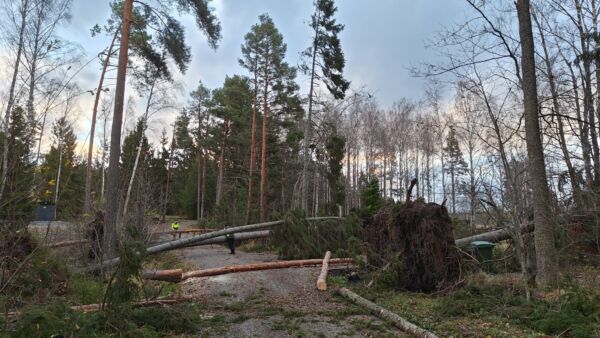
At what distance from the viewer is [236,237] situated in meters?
16.6

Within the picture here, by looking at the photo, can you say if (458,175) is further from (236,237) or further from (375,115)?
(236,237)

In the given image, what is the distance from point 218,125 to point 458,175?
67.4ft

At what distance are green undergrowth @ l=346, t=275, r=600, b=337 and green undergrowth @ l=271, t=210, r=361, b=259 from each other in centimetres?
530

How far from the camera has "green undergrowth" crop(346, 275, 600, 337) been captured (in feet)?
17.7

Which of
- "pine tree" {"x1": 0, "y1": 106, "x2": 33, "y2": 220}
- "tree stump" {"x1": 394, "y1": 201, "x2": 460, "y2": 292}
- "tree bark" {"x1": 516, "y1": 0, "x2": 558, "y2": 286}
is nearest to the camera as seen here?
"pine tree" {"x1": 0, "y1": 106, "x2": 33, "y2": 220}

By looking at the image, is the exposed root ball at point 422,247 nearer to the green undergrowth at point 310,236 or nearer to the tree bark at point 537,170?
the tree bark at point 537,170

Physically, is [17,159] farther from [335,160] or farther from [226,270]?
[335,160]

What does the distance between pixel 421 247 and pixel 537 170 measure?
8.86ft

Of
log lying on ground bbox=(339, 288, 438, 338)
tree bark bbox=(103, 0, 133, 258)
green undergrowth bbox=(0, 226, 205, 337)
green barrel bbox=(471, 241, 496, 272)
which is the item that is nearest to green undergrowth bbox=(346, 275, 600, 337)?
log lying on ground bbox=(339, 288, 438, 338)

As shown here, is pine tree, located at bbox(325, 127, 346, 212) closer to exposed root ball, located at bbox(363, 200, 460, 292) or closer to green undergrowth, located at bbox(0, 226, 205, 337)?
exposed root ball, located at bbox(363, 200, 460, 292)

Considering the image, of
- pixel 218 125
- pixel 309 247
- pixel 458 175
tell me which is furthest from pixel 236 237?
pixel 458 175

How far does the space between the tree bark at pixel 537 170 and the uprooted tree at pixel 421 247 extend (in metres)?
1.55

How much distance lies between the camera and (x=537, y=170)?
26.9ft

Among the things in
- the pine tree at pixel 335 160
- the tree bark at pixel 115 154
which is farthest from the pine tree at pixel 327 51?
the tree bark at pixel 115 154
